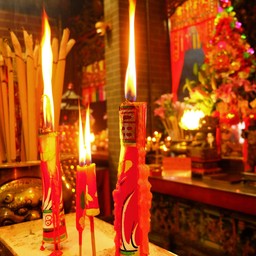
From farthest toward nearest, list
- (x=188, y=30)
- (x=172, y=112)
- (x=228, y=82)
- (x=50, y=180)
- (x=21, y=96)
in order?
(x=188, y=30) → (x=172, y=112) → (x=228, y=82) → (x=21, y=96) → (x=50, y=180)

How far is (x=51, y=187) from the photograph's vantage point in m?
Result: 0.87

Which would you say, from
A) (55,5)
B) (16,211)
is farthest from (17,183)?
(55,5)

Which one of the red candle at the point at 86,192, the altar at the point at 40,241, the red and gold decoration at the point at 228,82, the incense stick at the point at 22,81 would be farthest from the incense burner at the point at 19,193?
the red and gold decoration at the point at 228,82

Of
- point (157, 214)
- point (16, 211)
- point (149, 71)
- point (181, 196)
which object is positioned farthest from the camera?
point (149, 71)

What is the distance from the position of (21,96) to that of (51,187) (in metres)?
0.55

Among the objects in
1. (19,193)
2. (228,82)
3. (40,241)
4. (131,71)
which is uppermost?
(228,82)

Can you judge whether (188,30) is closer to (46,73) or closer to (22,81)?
(22,81)

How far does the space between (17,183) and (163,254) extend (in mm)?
605

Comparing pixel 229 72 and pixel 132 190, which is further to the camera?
pixel 229 72

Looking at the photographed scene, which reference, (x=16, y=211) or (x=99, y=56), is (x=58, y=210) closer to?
(x=16, y=211)

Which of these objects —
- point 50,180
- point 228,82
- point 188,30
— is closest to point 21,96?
point 50,180

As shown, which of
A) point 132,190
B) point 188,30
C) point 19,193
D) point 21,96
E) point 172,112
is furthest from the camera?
point 188,30

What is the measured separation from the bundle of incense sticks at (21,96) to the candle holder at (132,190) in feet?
2.35

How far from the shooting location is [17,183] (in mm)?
1186
